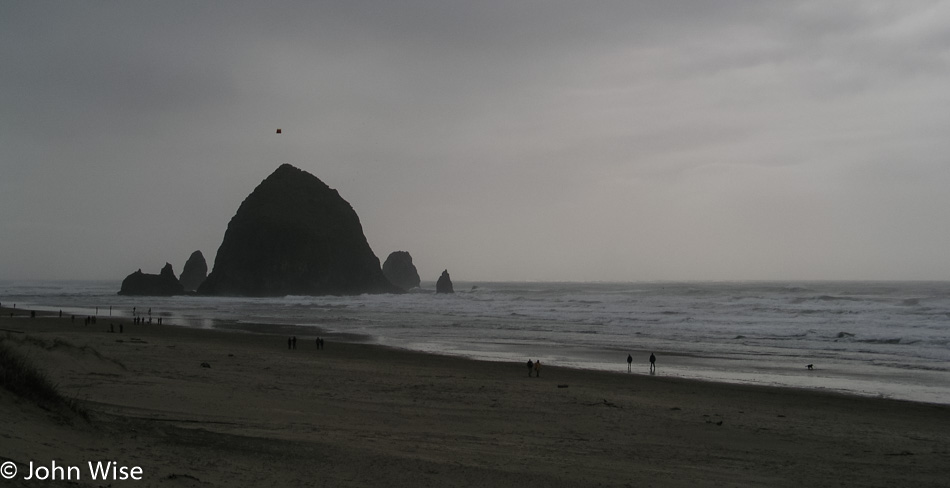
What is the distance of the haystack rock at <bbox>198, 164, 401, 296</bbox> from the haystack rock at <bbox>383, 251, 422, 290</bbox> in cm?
5637

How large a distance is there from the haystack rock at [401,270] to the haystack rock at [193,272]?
169 ft

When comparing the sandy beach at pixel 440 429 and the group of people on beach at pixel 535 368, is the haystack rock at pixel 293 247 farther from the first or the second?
the group of people on beach at pixel 535 368

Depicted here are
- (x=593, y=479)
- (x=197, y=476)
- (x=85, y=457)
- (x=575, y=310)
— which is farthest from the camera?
(x=575, y=310)

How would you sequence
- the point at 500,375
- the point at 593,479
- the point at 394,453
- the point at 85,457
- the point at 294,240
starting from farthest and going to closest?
the point at 294,240
the point at 500,375
the point at 394,453
the point at 593,479
the point at 85,457

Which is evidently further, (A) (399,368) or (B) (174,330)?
(B) (174,330)

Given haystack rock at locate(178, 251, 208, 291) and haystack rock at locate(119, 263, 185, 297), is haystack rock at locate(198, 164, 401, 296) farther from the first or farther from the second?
haystack rock at locate(178, 251, 208, 291)

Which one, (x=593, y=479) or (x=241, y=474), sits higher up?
(x=241, y=474)

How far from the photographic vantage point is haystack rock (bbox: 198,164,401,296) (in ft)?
348

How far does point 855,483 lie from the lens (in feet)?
29.8

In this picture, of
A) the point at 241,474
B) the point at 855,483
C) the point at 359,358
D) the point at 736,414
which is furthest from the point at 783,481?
the point at 359,358

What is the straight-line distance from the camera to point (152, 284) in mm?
101312

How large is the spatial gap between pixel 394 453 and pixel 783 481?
5.68 metres

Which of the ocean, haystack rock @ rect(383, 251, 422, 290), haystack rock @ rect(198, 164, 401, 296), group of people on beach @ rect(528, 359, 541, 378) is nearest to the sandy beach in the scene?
group of people on beach @ rect(528, 359, 541, 378)

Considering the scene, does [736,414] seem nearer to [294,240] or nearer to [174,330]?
[174,330]
